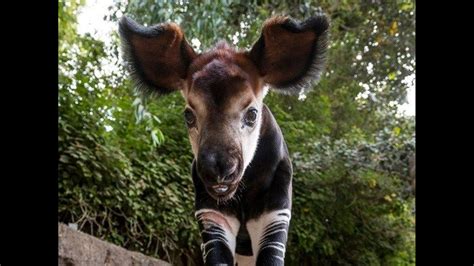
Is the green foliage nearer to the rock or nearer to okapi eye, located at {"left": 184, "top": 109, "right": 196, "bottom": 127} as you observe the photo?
the rock

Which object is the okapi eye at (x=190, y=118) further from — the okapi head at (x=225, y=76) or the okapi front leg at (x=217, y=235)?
the okapi front leg at (x=217, y=235)

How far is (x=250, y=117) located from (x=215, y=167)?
20cm

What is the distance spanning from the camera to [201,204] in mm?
1810

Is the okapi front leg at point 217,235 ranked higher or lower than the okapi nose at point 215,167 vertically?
lower

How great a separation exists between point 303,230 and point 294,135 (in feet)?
1.90

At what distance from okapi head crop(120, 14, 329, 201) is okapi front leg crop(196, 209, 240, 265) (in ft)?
0.48

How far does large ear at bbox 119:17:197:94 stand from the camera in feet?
6.09

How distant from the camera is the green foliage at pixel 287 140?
11.0 feet

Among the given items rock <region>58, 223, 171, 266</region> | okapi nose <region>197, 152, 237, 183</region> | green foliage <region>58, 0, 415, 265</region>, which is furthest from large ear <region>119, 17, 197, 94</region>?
rock <region>58, 223, 171, 266</region>

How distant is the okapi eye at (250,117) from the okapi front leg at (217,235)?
0.29m

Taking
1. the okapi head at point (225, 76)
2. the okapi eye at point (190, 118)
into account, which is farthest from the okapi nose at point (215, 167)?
the okapi eye at point (190, 118)

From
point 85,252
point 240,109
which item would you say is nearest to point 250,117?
point 240,109

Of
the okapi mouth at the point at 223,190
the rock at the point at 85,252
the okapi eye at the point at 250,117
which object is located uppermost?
the okapi eye at the point at 250,117
